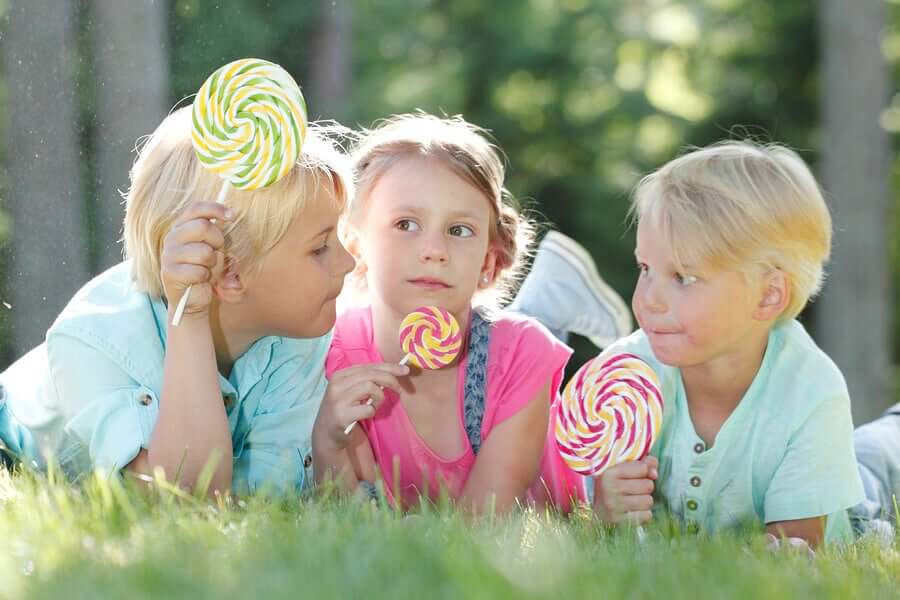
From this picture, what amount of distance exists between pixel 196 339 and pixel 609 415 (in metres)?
1.13

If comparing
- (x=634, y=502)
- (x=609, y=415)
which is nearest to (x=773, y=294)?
(x=609, y=415)

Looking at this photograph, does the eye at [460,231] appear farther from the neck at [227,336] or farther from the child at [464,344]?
the neck at [227,336]

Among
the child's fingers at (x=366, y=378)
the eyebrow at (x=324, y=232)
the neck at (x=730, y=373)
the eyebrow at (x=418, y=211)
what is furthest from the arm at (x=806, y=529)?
the eyebrow at (x=324, y=232)

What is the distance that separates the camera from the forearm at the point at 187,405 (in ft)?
10.4

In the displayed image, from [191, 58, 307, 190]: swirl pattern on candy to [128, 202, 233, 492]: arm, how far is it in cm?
14

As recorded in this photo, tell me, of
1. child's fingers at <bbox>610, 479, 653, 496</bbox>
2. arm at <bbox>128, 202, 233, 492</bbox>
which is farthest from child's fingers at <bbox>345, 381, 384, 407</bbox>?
child's fingers at <bbox>610, 479, 653, 496</bbox>

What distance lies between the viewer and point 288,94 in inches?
128

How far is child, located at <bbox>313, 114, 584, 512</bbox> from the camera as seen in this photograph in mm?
3660

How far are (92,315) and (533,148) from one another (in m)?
9.68

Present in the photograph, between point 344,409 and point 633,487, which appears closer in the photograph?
point 633,487

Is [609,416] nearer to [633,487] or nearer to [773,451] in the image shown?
[633,487]

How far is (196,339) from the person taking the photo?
3.18 m

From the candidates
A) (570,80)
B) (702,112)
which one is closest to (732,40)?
(702,112)

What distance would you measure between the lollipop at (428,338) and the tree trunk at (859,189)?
654 cm
